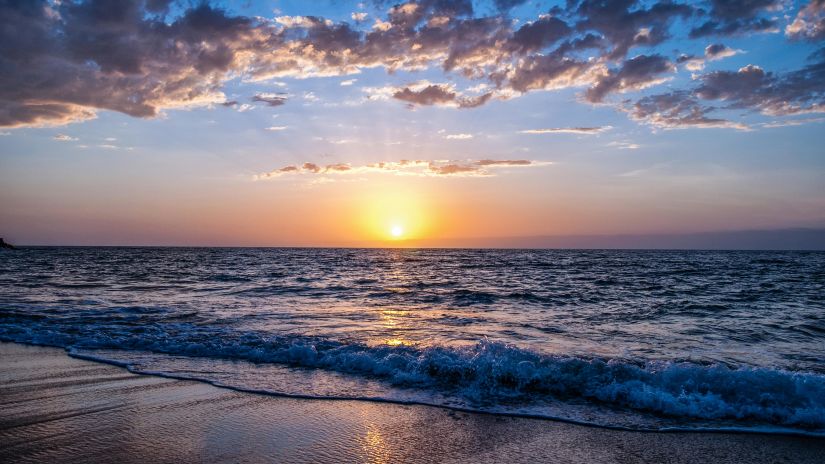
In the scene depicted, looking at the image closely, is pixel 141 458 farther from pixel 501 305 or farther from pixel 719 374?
pixel 501 305

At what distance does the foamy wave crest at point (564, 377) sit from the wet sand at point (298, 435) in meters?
0.93

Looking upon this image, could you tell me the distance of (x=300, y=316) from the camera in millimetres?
16484

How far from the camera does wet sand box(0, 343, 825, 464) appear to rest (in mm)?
5262

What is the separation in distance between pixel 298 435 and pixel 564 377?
4671 mm

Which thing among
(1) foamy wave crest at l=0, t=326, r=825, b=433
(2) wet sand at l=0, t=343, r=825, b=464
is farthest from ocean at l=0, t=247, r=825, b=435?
(2) wet sand at l=0, t=343, r=825, b=464

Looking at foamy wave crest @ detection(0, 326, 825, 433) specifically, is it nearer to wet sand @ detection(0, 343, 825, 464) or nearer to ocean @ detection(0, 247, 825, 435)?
ocean @ detection(0, 247, 825, 435)

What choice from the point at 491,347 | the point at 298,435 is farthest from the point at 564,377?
the point at 298,435

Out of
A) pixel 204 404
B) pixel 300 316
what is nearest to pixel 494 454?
pixel 204 404

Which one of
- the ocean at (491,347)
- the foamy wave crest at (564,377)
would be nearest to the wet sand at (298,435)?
the ocean at (491,347)

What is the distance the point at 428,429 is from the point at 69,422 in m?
4.48

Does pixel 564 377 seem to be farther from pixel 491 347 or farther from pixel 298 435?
pixel 298 435

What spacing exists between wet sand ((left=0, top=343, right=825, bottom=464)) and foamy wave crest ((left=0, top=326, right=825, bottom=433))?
0.93 metres

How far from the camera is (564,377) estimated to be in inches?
328

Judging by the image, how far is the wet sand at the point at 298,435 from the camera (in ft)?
17.3
